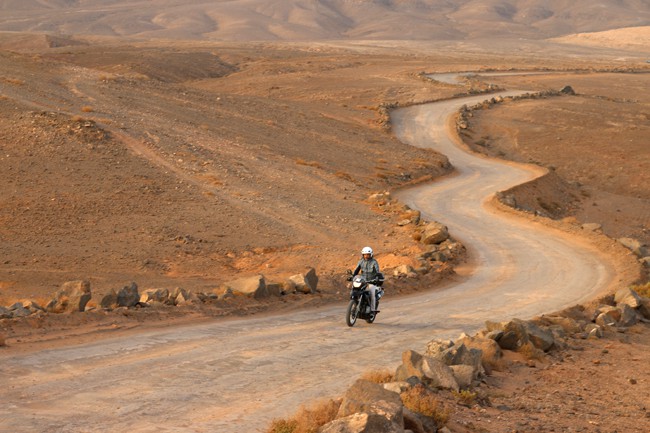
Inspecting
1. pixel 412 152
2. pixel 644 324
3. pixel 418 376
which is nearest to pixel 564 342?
pixel 644 324

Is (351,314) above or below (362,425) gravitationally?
below

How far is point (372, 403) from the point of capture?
1027 centimetres

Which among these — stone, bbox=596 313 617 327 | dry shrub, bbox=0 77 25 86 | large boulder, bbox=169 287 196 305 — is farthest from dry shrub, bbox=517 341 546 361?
dry shrub, bbox=0 77 25 86

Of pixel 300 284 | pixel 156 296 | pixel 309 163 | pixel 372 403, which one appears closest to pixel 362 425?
pixel 372 403

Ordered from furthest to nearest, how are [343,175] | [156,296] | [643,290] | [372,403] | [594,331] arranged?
[343,175] → [643,290] → [156,296] → [594,331] → [372,403]

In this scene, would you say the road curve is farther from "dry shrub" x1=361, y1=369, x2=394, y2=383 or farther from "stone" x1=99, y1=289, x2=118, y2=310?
"stone" x1=99, y1=289, x2=118, y2=310

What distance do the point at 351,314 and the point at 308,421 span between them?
8.37 meters

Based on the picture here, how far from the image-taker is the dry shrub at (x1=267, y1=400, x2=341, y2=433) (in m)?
10.3

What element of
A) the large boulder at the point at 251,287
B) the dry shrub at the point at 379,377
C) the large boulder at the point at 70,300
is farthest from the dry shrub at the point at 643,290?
the large boulder at the point at 70,300

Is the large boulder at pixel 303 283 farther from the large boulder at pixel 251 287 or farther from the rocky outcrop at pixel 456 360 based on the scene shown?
the rocky outcrop at pixel 456 360

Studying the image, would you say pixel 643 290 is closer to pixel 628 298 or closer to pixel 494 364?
pixel 628 298

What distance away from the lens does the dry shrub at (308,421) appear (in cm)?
1030

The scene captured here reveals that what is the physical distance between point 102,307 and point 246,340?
3.58 meters

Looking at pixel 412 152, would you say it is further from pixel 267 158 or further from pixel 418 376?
pixel 418 376
